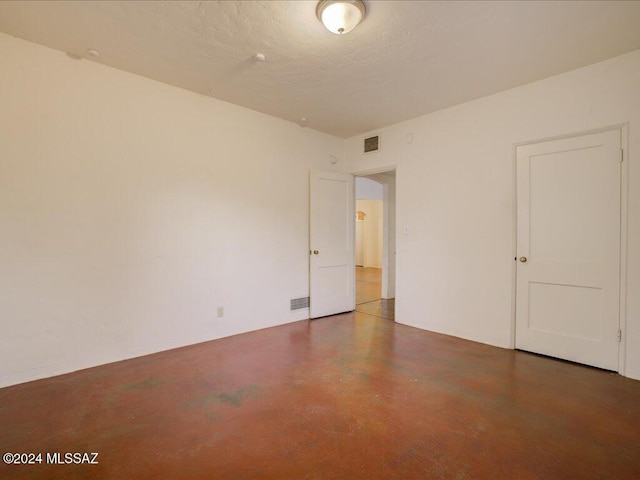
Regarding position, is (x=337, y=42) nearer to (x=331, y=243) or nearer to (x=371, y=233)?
(x=331, y=243)

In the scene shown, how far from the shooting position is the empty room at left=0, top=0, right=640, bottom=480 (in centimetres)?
196

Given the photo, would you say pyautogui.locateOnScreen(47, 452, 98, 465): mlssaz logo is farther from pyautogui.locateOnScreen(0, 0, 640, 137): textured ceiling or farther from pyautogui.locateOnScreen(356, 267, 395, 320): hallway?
pyautogui.locateOnScreen(356, 267, 395, 320): hallway

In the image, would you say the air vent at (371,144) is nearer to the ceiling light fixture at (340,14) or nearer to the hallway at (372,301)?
the ceiling light fixture at (340,14)

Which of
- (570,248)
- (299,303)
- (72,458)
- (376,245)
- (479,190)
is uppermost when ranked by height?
(479,190)

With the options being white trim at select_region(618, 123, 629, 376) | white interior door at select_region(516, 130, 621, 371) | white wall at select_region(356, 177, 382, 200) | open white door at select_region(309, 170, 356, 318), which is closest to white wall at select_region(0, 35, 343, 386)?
open white door at select_region(309, 170, 356, 318)

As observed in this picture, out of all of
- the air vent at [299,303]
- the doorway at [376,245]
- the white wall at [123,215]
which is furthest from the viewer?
the doorway at [376,245]

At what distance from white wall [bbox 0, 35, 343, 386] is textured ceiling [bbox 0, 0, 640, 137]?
14.0 inches

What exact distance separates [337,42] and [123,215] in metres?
2.58

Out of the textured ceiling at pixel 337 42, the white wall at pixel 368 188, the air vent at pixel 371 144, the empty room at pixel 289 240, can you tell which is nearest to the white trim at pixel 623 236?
the empty room at pixel 289 240

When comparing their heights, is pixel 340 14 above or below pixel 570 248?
above

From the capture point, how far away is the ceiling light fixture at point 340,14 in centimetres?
206

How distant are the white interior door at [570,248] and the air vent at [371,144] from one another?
191 centimetres

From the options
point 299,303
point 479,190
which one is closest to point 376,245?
point 299,303

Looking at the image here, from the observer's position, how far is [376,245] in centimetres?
1148
